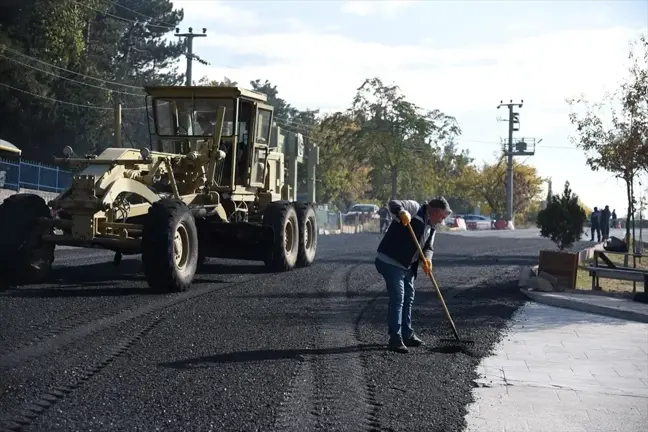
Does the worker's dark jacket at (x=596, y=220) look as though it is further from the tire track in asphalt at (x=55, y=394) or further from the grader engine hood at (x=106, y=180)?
the tire track in asphalt at (x=55, y=394)

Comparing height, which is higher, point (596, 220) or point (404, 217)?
point (596, 220)

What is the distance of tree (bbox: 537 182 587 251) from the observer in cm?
2436

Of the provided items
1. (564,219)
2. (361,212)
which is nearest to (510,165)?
(361,212)

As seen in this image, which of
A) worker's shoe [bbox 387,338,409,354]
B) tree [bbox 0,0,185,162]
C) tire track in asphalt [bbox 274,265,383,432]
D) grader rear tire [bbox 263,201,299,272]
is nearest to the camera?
tire track in asphalt [bbox 274,265,383,432]

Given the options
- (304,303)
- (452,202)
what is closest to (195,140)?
(304,303)

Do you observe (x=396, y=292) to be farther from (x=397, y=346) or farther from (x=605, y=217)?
(x=605, y=217)

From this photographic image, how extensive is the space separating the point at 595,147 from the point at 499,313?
21.1 meters

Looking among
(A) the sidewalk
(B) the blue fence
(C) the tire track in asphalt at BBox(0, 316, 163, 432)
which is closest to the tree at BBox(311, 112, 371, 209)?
(B) the blue fence

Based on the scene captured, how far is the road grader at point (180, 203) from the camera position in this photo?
516 inches

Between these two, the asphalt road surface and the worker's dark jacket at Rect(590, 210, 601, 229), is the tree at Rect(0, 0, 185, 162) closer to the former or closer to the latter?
the worker's dark jacket at Rect(590, 210, 601, 229)

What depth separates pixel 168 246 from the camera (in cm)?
1284

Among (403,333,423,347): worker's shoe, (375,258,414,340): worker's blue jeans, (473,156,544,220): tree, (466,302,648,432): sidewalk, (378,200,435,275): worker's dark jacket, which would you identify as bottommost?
(466,302,648,432): sidewalk

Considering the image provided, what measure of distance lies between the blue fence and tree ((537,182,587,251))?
1676 cm

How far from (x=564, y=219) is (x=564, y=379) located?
15.8 m
